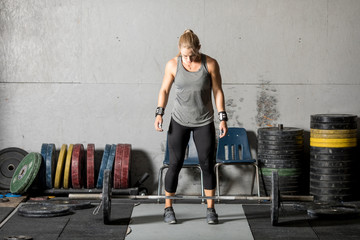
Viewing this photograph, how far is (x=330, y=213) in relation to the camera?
4539mm

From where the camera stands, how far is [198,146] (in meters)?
4.27

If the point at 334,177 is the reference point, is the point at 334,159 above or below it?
above

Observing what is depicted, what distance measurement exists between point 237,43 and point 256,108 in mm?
706

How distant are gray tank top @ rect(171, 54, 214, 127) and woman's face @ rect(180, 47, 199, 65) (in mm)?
61

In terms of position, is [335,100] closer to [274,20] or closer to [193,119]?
[274,20]

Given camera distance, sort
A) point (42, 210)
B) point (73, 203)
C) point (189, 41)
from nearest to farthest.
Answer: point (189, 41)
point (42, 210)
point (73, 203)

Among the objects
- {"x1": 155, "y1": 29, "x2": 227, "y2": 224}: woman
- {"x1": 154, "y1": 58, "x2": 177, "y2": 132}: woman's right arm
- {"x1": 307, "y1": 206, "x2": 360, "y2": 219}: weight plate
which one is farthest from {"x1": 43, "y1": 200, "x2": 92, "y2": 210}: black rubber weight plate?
{"x1": 307, "y1": 206, "x2": 360, "y2": 219}: weight plate

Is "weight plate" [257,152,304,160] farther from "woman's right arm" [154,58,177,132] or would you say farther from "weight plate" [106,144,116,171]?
"woman's right arm" [154,58,177,132]

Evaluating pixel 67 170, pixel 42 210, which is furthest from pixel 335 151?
pixel 42 210

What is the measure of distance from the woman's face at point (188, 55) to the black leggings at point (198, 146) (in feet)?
1.57

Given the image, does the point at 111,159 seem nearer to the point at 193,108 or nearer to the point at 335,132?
the point at 193,108

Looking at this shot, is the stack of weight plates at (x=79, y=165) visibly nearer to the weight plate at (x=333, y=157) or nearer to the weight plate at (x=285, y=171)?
the weight plate at (x=285, y=171)

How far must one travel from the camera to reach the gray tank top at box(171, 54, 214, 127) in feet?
13.6

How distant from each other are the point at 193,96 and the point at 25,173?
2155mm
